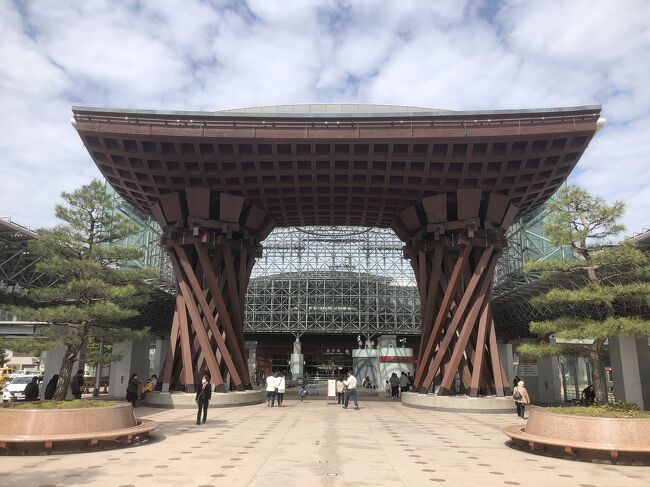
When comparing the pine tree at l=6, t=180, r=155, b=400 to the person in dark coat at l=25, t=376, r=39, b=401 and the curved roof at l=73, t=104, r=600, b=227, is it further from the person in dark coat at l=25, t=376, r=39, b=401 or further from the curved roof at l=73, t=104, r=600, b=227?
the curved roof at l=73, t=104, r=600, b=227

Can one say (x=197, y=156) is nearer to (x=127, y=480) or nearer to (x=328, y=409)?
(x=328, y=409)

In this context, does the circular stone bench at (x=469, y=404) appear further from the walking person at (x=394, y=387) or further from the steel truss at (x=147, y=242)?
the steel truss at (x=147, y=242)

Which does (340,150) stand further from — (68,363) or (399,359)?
(399,359)

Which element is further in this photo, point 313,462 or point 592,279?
point 592,279

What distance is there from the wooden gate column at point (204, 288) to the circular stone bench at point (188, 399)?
0.81 m

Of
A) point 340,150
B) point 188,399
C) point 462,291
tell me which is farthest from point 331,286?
point 188,399

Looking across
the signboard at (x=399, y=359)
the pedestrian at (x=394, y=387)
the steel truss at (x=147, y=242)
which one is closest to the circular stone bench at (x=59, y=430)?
the pedestrian at (x=394, y=387)

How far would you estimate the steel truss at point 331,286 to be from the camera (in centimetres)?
6359

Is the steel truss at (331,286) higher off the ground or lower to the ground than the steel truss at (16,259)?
higher

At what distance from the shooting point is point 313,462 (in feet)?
32.7

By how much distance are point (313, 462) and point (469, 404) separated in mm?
13511

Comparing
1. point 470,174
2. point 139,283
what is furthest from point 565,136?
point 139,283

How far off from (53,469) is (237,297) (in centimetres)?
1751

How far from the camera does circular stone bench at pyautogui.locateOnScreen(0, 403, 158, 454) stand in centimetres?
1058
